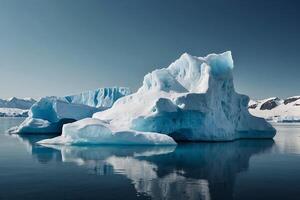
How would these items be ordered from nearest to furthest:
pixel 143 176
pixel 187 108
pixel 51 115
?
1. pixel 143 176
2. pixel 187 108
3. pixel 51 115

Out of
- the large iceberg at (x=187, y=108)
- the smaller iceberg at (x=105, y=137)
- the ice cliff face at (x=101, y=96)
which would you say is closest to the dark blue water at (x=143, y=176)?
the smaller iceberg at (x=105, y=137)

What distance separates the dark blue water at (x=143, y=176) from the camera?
1177 centimetres

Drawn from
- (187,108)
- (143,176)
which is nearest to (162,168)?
(143,176)

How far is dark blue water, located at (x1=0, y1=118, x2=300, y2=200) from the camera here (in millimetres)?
11766

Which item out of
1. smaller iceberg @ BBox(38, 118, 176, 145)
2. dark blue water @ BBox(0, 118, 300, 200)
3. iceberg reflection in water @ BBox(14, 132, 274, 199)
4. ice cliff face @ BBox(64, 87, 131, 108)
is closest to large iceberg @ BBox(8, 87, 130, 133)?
ice cliff face @ BBox(64, 87, 131, 108)

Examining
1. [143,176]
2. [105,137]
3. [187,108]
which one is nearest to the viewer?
[143,176]

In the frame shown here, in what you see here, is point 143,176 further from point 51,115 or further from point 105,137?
point 51,115

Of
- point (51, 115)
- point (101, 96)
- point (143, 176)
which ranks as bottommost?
point (143, 176)

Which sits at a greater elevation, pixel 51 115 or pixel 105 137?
pixel 51 115

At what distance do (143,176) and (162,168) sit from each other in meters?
2.44

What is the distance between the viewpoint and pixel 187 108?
105 ft

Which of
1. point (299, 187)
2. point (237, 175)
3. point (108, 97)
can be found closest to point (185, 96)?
point (237, 175)

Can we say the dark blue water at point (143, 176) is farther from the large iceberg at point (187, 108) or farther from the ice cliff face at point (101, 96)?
the ice cliff face at point (101, 96)

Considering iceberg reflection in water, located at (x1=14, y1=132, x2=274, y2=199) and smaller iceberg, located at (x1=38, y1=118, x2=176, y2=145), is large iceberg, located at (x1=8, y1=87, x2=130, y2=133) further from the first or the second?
iceberg reflection in water, located at (x1=14, y1=132, x2=274, y2=199)
